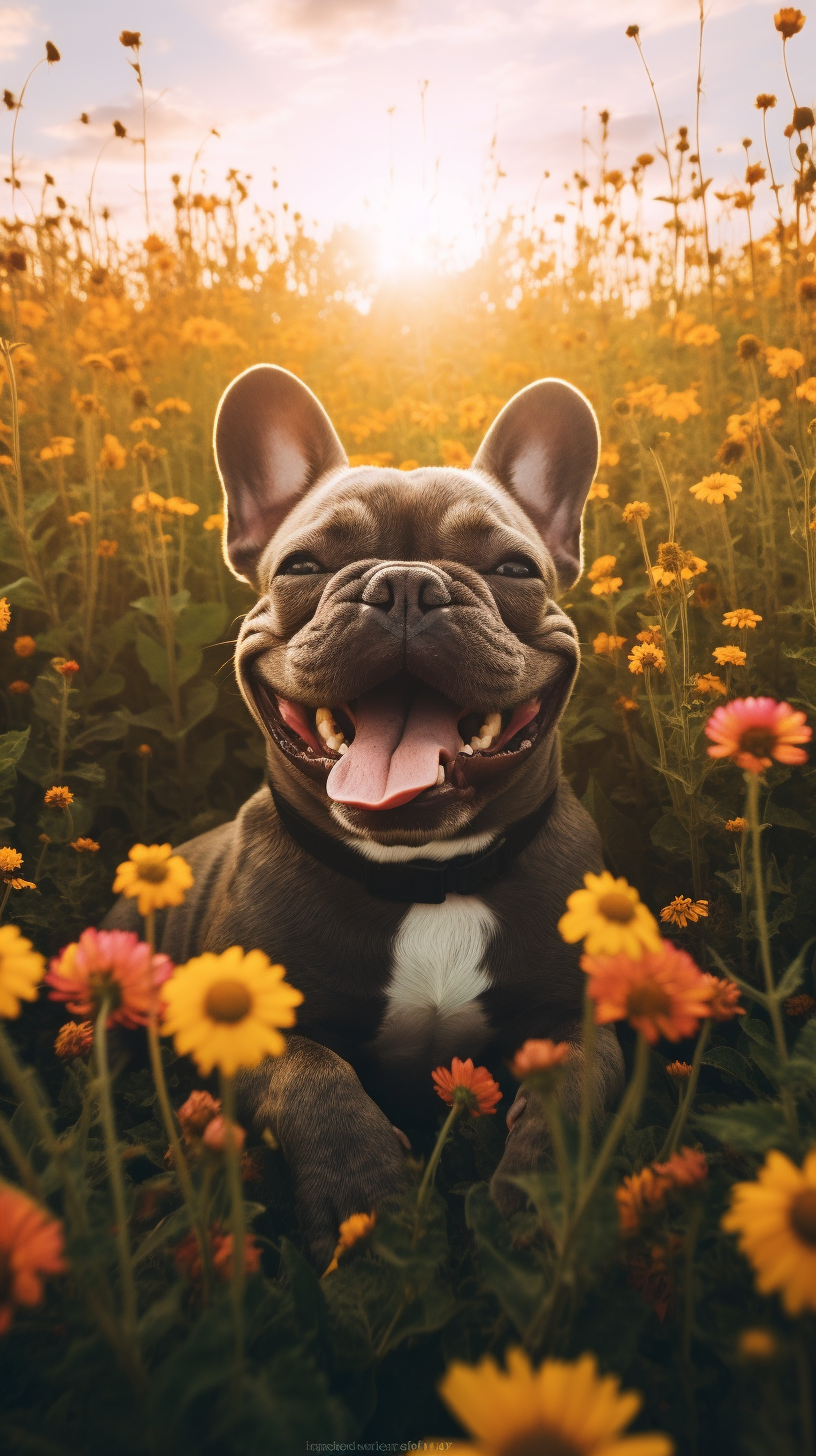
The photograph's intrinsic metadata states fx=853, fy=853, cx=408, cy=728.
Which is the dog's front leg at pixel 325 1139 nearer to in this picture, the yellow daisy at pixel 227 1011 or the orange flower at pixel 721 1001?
the orange flower at pixel 721 1001

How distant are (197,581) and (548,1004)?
2692mm

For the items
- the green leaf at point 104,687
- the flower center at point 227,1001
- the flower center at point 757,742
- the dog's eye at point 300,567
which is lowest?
the green leaf at point 104,687

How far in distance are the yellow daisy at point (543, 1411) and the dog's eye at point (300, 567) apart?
1.95m

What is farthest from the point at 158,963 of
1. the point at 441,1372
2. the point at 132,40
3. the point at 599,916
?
the point at 132,40

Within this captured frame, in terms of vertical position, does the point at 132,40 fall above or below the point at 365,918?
above

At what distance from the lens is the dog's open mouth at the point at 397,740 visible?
195cm

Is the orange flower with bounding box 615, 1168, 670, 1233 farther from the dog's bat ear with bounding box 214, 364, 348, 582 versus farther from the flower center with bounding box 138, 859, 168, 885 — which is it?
the dog's bat ear with bounding box 214, 364, 348, 582

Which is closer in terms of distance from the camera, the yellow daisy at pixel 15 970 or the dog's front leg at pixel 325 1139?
the yellow daisy at pixel 15 970

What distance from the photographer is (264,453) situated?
280 cm

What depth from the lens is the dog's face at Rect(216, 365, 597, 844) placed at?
200 centimetres

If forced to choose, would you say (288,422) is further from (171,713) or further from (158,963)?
(158,963)

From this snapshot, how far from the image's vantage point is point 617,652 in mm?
3156

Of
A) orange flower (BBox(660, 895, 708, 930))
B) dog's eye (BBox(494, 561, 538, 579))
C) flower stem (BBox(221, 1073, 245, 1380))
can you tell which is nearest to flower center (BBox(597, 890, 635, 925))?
flower stem (BBox(221, 1073, 245, 1380))

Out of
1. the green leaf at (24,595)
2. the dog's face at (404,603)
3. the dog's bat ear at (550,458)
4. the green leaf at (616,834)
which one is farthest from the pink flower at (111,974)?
the green leaf at (24,595)
